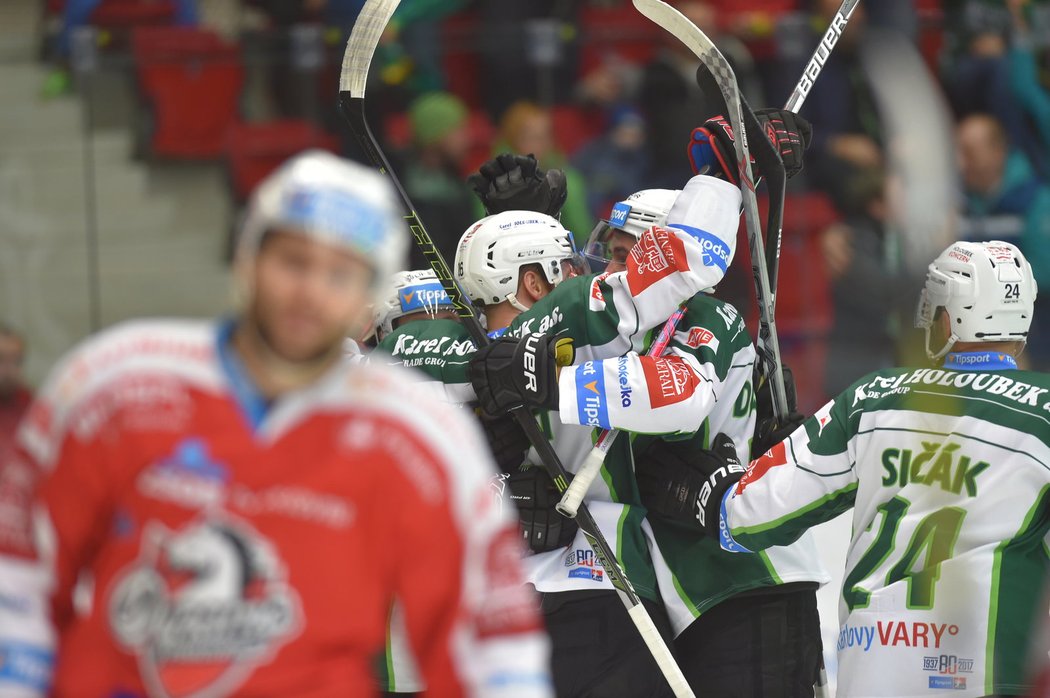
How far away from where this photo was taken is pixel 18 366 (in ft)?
17.9

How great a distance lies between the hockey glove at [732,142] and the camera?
3619 millimetres

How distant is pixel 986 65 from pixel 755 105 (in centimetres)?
101

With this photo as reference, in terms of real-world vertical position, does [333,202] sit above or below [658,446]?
above

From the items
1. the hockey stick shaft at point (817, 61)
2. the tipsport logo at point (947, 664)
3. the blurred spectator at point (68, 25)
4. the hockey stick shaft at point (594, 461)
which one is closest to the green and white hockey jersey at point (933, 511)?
the tipsport logo at point (947, 664)

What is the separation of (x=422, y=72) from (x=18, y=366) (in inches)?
72.1

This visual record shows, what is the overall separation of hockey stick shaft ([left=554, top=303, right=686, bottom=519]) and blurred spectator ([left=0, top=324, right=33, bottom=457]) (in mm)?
2093

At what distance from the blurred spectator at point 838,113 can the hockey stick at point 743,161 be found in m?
2.07

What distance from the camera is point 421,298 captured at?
4.27m

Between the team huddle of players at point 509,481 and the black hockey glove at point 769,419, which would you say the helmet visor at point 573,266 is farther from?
the black hockey glove at point 769,419

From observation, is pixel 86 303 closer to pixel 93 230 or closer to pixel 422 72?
pixel 93 230

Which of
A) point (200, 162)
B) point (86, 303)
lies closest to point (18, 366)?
point (86, 303)

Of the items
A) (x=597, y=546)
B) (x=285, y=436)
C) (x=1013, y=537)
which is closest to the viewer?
(x=285, y=436)

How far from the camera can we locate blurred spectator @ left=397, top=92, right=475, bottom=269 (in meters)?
5.82

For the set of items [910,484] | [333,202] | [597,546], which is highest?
[333,202]
